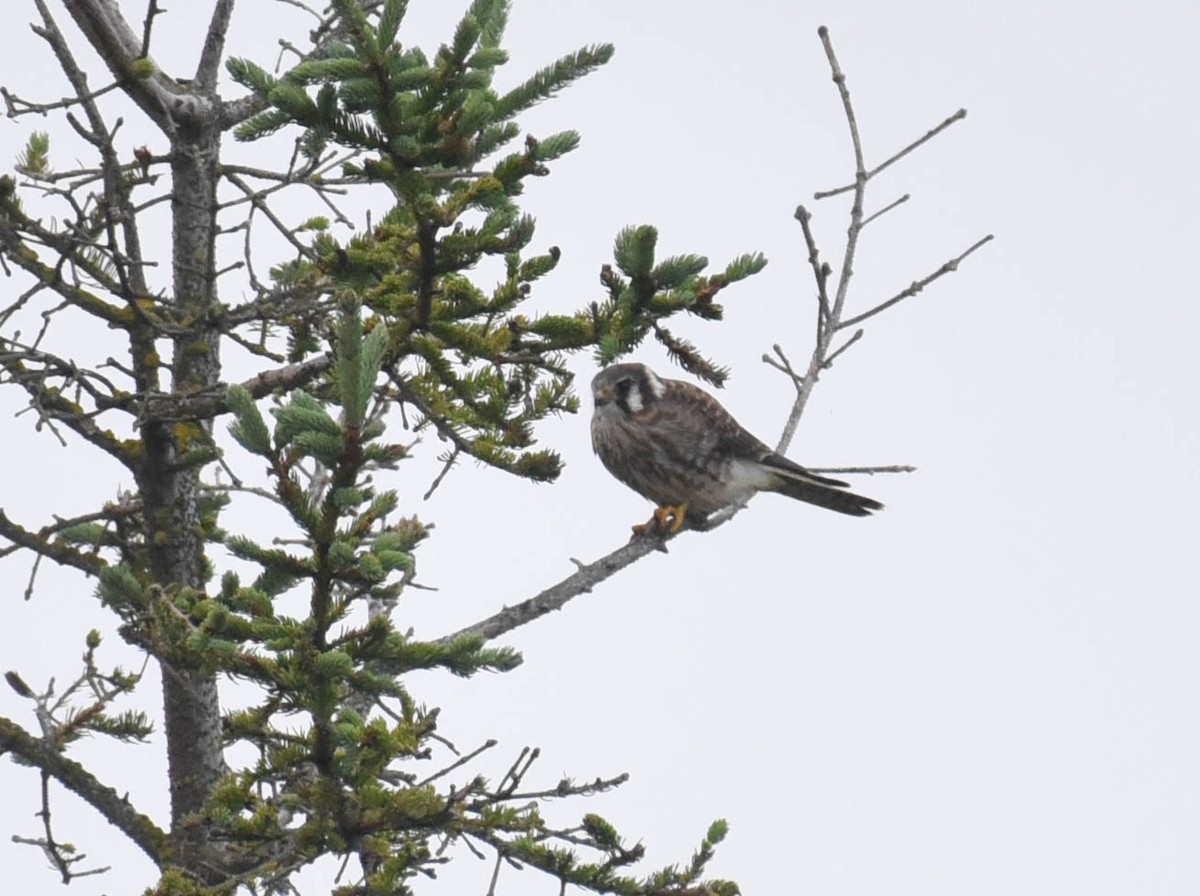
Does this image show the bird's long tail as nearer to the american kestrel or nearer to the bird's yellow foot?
the american kestrel

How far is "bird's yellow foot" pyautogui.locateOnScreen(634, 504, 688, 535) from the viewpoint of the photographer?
20.1 ft

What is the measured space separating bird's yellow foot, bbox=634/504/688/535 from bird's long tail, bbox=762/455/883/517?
1.72 feet

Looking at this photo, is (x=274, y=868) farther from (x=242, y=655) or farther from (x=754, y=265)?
(x=754, y=265)

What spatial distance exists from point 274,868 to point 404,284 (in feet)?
4.50

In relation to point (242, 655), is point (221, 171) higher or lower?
higher

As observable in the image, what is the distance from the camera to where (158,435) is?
4449 millimetres

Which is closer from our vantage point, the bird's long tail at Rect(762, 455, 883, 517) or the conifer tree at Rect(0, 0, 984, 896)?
the conifer tree at Rect(0, 0, 984, 896)

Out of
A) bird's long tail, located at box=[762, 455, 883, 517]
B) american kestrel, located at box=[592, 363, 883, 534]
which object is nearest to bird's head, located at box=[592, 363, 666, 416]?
american kestrel, located at box=[592, 363, 883, 534]

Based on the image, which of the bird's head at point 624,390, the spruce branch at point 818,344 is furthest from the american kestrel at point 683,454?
the spruce branch at point 818,344

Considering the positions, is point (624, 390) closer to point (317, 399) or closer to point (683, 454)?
point (683, 454)

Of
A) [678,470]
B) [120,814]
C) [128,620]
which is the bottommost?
[120,814]

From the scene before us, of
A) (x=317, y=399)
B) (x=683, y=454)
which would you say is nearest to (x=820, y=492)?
→ (x=683, y=454)

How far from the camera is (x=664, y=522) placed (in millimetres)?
6230

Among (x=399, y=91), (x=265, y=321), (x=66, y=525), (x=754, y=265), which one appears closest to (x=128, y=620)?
(x=66, y=525)
